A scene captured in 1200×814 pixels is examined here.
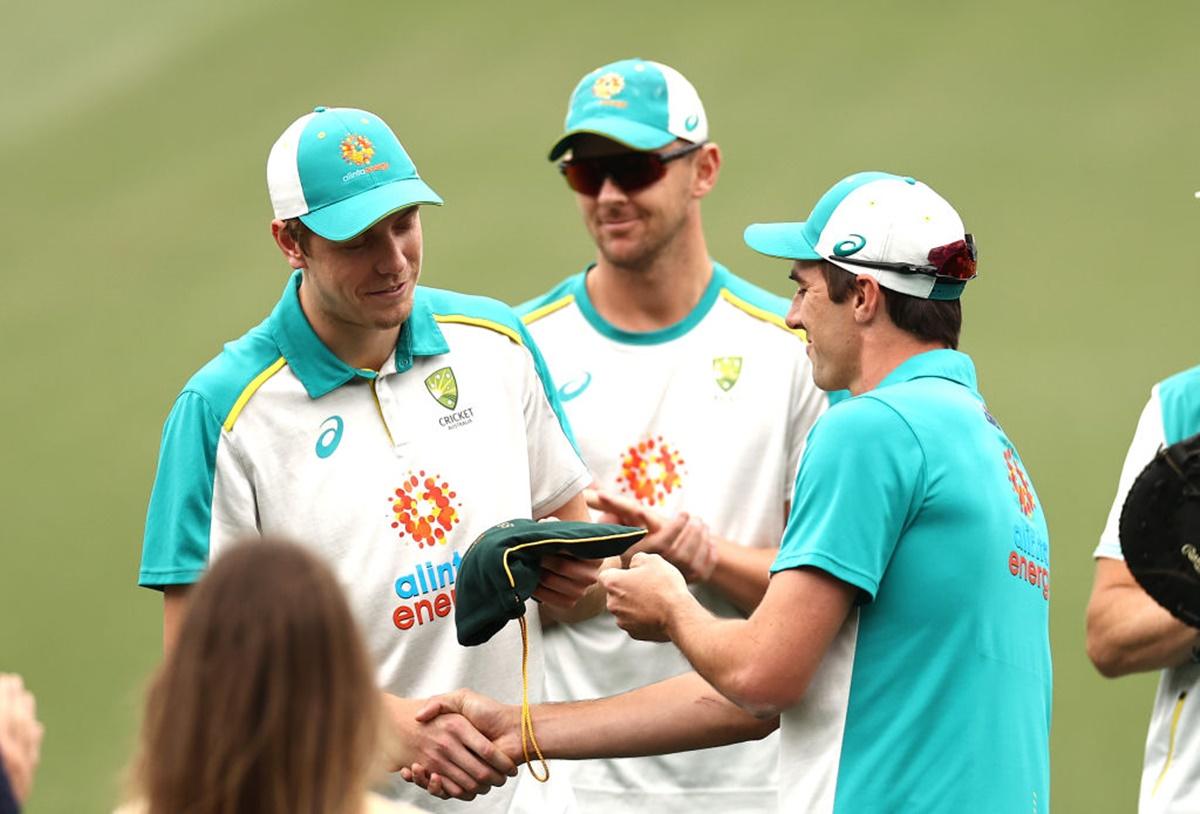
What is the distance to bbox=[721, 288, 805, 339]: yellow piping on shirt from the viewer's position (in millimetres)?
4250

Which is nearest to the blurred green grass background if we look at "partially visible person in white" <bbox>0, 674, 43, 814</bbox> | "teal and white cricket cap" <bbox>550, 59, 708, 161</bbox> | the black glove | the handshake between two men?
"teal and white cricket cap" <bbox>550, 59, 708, 161</bbox>

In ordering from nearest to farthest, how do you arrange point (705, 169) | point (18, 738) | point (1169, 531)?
point (18, 738)
point (1169, 531)
point (705, 169)

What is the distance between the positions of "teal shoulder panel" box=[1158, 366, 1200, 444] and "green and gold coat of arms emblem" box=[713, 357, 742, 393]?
1156 mm

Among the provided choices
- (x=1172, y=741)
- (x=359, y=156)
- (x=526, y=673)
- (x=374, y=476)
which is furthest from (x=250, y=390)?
(x=1172, y=741)

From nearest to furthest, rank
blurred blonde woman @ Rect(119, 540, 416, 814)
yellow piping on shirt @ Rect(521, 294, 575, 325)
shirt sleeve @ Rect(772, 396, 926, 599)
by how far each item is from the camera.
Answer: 1. blurred blonde woman @ Rect(119, 540, 416, 814)
2. shirt sleeve @ Rect(772, 396, 926, 599)
3. yellow piping on shirt @ Rect(521, 294, 575, 325)

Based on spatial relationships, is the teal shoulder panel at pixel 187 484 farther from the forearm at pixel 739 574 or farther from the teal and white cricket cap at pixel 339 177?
the forearm at pixel 739 574

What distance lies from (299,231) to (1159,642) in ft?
5.71

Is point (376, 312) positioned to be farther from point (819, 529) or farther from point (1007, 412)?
point (1007, 412)

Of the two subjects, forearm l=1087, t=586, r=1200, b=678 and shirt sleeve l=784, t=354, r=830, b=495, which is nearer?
forearm l=1087, t=586, r=1200, b=678

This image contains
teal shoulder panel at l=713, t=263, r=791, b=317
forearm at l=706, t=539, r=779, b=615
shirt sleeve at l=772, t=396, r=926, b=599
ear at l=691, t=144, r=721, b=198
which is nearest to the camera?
shirt sleeve at l=772, t=396, r=926, b=599

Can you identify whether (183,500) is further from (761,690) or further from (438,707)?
(761,690)

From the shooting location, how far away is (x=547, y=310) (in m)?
4.41

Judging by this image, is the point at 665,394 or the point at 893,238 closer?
the point at 893,238

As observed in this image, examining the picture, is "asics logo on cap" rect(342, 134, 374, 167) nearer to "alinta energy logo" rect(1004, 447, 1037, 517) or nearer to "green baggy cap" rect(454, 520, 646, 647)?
"green baggy cap" rect(454, 520, 646, 647)
